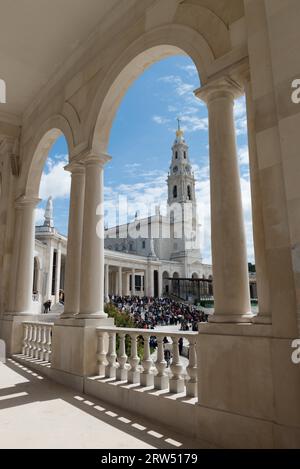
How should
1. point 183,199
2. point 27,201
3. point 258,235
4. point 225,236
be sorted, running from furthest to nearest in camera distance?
point 183,199, point 27,201, point 225,236, point 258,235

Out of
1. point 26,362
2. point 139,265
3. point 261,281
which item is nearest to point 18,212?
point 26,362

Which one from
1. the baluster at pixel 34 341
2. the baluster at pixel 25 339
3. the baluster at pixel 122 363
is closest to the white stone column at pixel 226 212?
the baluster at pixel 122 363

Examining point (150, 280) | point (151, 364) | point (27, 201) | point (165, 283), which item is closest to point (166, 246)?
point (165, 283)

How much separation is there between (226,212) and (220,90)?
2928mm

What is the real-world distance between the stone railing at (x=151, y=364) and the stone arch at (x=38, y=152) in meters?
9.39

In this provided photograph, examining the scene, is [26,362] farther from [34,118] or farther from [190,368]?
[34,118]

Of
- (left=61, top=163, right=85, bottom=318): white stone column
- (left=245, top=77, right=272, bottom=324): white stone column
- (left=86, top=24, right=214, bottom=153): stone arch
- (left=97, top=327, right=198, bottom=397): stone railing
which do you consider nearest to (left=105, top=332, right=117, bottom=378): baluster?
(left=97, top=327, right=198, bottom=397): stone railing

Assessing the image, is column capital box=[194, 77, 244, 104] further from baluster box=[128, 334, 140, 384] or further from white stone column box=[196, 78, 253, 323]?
baluster box=[128, 334, 140, 384]

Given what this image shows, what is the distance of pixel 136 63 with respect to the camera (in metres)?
11.5

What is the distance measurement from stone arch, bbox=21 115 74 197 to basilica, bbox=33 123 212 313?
77727mm

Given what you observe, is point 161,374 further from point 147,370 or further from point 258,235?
point 258,235

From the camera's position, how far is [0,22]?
12.7 m

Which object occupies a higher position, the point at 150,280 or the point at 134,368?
the point at 150,280

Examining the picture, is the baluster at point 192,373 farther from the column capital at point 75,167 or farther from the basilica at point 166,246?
the basilica at point 166,246
